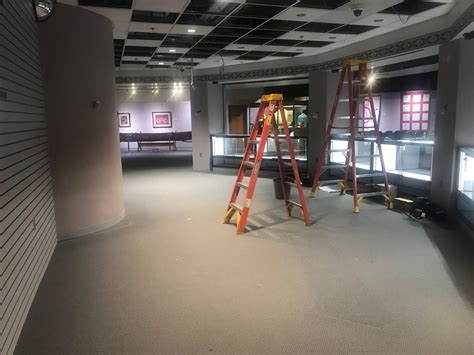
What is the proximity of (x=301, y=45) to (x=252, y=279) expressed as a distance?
6.25 meters

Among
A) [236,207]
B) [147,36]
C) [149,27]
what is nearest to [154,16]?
[149,27]

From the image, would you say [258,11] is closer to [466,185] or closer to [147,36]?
[147,36]

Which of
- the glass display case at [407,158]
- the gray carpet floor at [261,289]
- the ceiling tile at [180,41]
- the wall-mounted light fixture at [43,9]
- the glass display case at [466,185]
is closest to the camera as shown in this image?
the gray carpet floor at [261,289]

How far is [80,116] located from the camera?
494cm

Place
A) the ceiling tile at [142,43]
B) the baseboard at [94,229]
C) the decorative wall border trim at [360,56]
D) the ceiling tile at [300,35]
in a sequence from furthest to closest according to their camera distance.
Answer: the ceiling tile at [142,43]
the ceiling tile at [300,35]
the decorative wall border trim at [360,56]
the baseboard at [94,229]

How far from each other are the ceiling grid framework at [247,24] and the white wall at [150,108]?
808 centimetres

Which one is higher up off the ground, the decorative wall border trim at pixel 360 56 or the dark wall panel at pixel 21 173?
the decorative wall border trim at pixel 360 56

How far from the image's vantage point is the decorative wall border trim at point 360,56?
577 centimetres

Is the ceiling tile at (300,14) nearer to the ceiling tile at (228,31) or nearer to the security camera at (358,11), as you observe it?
the security camera at (358,11)

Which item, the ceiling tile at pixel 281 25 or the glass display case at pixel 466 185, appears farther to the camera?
the ceiling tile at pixel 281 25

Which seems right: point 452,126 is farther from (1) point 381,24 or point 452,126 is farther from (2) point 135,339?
(2) point 135,339

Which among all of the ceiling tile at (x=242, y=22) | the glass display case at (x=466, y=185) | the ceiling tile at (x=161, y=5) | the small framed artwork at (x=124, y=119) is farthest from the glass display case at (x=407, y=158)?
the small framed artwork at (x=124, y=119)

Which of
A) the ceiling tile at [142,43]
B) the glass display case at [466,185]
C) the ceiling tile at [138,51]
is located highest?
the ceiling tile at [142,43]

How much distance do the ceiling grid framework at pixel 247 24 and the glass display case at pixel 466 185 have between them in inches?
86.2
